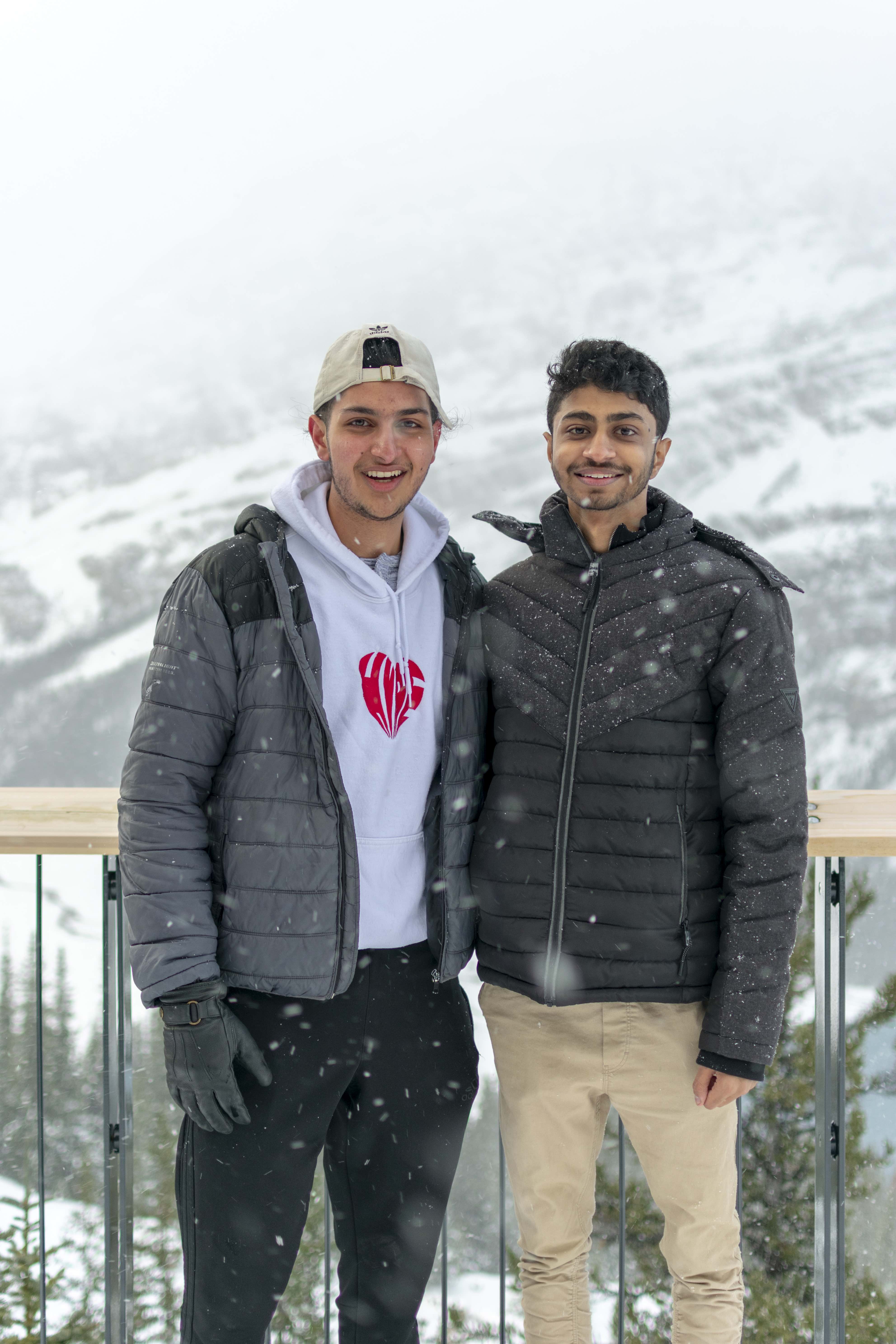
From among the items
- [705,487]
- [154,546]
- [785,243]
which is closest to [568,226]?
[785,243]

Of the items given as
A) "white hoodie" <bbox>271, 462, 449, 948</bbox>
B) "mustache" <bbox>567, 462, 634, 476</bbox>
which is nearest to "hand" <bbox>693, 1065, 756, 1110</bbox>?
"white hoodie" <bbox>271, 462, 449, 948</bbox>

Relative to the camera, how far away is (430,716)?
1.39 metres

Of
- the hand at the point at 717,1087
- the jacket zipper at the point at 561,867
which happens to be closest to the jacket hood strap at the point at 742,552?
the jacket zipper at the point at 561,867

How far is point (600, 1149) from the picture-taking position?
1464mm

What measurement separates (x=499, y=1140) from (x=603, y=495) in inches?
47.6

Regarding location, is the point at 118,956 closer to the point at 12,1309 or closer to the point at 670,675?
the point at 670,675

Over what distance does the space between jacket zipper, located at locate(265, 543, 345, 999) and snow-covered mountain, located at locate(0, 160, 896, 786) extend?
24.6 metres

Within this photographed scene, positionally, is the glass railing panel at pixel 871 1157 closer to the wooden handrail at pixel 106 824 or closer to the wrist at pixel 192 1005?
the wooden handrail at pixel 106 824

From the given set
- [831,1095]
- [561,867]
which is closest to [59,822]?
[561,867]

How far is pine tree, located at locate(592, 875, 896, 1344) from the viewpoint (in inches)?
183

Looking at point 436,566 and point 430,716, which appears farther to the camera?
point 436,566

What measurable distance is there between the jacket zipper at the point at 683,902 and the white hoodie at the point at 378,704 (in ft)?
1.17

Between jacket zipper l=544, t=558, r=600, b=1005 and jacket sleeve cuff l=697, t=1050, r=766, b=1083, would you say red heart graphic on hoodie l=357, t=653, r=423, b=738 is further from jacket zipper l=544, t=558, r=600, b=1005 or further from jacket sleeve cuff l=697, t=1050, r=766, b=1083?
jacket sleeve cuff l=697, t=1050, r=766, b=1083

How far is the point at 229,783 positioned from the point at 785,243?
123 ft
